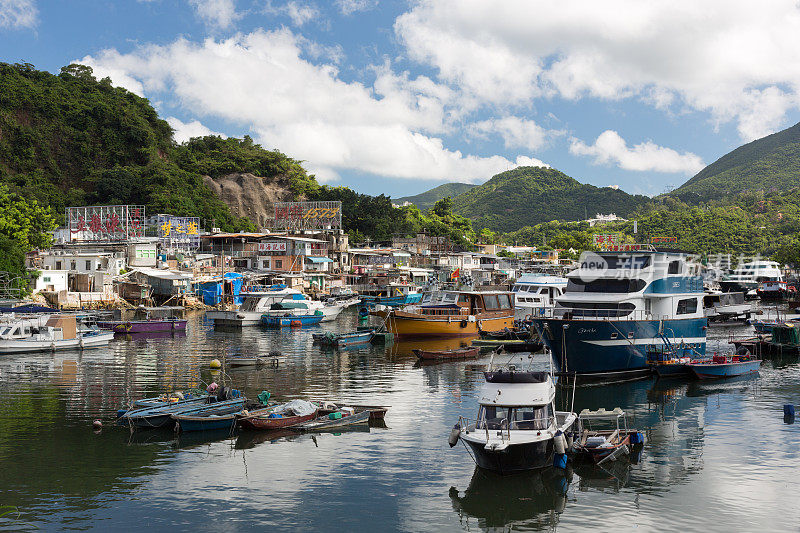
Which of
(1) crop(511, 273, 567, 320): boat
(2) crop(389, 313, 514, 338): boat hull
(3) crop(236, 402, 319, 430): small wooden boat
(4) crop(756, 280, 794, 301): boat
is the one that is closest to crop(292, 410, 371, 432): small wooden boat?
(3) crop(236, 402, 319, 430): small wooden boat

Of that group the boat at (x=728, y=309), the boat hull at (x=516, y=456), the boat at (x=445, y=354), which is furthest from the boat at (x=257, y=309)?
the boat hull at (x=516, y=456)

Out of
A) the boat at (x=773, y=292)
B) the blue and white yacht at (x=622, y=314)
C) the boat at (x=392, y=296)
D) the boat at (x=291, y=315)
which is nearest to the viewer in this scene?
the blue and white yacht at (x=622, y=314)

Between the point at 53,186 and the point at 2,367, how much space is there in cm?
7869

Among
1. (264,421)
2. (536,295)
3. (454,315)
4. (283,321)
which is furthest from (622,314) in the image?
(283,321)

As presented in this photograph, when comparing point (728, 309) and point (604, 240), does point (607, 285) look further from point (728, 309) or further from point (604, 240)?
point (604, 240)

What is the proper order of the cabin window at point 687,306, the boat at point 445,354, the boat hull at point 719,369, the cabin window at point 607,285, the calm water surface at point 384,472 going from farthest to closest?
the boat at point 445,354
the cabin window at point 687,306
the cabin window at point 607,285
the boat hull at point 719,369
the calm water surface at point 384,472

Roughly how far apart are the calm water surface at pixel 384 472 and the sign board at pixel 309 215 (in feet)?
263

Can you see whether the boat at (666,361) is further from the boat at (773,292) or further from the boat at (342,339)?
the boat at (773,292)

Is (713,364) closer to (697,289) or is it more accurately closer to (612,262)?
(697,289)

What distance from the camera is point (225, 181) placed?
468 ft

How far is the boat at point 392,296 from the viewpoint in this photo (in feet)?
290

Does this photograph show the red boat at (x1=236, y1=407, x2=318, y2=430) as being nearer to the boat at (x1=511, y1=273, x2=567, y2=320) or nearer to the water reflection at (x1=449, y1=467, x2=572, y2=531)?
the water reflection at (x1=449, y1=467, x2=572, y2=531)

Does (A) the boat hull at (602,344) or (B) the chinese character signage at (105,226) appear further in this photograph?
(B) the chinese character signage at (105,226)

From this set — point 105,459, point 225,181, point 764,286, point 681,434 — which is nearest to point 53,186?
point 225,181
